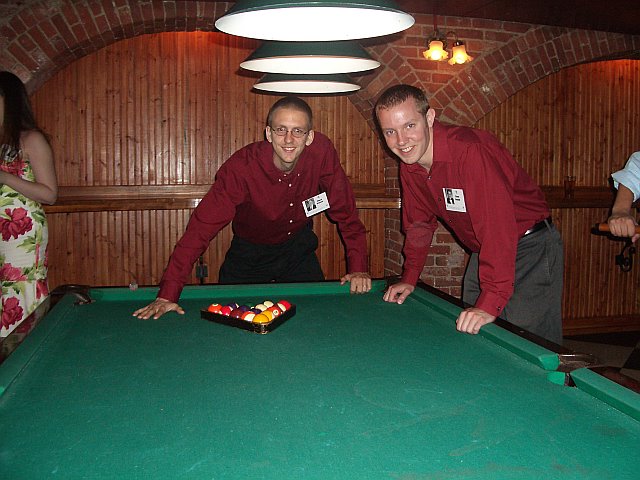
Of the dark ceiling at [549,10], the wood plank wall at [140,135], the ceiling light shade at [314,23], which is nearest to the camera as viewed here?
the ceiling light shade at [314,23]

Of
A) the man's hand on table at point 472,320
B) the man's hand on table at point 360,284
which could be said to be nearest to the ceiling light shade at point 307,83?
the man's hand on table at point 360,284

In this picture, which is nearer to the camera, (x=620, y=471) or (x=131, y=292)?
(x=620, y=471)

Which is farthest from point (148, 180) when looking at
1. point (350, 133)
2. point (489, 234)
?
point (489, 234)

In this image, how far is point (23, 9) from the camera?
3.72 m

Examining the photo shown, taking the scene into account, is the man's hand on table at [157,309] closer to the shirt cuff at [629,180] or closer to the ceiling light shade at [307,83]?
the ceiling light shade at [307,83]

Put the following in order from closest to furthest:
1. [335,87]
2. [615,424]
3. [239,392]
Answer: [615,424] < [239,392] < [335,87]

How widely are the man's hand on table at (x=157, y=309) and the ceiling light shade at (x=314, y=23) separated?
3.35ft

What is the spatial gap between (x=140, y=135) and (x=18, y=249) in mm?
2341

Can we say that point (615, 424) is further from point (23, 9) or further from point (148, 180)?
point (148, 180)

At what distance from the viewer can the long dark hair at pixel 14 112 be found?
2.73m

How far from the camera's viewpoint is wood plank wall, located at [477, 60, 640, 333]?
18.3ft

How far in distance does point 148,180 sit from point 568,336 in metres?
4.16

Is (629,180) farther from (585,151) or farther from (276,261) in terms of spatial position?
(585,151)

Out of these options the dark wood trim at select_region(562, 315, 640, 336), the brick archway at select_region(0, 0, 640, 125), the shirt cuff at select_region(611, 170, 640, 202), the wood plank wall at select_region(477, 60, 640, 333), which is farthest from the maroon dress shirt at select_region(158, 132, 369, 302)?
the dark wood trim at select_region(562, 315, 640, 336)
